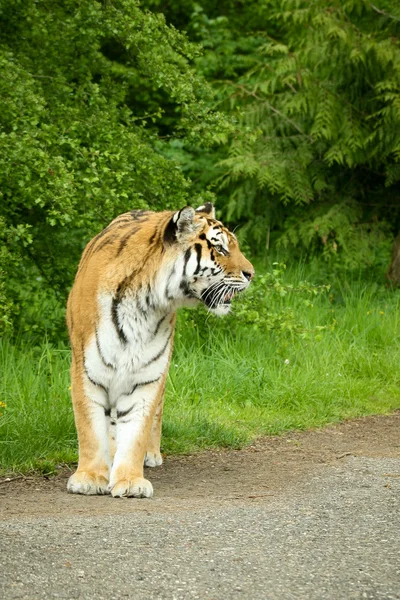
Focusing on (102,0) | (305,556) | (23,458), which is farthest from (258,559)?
(102,0)

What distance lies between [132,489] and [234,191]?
6.35 metres

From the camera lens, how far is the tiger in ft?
19.2

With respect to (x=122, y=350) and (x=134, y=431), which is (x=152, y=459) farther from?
(x=122, y=350)

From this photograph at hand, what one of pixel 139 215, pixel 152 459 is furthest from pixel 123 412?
pixel 139 215

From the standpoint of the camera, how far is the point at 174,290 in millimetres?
5926

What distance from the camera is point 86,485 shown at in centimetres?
574

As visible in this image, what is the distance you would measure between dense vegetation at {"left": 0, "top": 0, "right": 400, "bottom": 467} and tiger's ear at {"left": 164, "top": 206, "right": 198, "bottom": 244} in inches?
53.4

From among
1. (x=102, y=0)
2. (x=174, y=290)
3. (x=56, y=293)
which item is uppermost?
(x=102, y=0)

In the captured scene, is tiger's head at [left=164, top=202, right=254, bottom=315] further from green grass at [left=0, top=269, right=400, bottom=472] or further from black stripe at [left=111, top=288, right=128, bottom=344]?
green grass at [left=0, top=269, right=400, bottom=472]

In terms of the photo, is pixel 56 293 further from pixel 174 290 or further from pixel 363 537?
pixel 363 537

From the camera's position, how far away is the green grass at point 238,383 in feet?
22.3

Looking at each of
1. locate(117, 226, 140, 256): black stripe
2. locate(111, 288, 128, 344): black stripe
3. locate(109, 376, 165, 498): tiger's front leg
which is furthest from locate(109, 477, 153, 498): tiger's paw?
locate(117, 226, 140, 256): black stripe

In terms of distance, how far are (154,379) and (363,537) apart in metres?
1.67

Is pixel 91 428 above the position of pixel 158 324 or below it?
below
